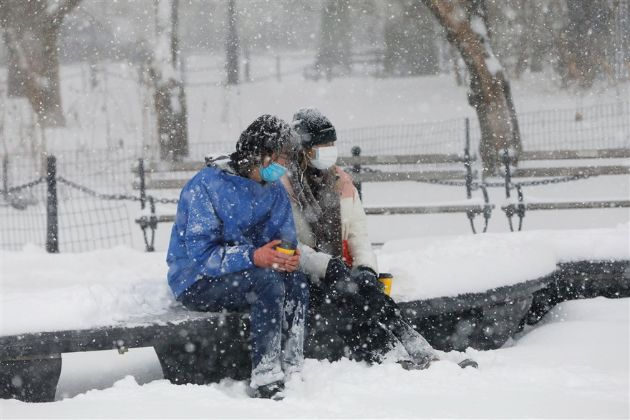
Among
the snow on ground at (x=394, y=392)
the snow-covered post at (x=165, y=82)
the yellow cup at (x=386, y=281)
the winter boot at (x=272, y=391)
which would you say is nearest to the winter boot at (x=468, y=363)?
the snow on ground at (x=394, y=392)

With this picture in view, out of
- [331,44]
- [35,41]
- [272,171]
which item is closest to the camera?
[272,171]

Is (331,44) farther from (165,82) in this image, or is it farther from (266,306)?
(266,306)

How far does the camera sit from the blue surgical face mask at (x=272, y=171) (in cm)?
409

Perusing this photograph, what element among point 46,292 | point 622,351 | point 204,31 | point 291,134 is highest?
point 204,31

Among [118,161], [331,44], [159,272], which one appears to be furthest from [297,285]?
[331,44]

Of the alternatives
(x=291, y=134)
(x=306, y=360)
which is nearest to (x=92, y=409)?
(x=306, y=360)

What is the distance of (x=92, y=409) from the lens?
3.73 meters

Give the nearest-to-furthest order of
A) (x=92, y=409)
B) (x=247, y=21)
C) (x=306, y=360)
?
1. (x=92, y=409)
2. (x=306, y=360)
3. (x=247, y=21)

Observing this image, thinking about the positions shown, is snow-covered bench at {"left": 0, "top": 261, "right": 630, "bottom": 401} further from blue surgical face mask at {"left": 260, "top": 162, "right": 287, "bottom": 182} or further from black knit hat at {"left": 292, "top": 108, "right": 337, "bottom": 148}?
black knit hat at {"left": 292, "top": 108, "right": 337, "bottom": 148}

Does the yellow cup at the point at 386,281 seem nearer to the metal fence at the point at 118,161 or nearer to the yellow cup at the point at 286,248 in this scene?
the yellow cup at the point at 286,248

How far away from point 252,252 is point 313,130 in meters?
0.92

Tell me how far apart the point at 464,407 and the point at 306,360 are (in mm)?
1064

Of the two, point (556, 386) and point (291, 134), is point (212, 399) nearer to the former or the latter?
point (291, 134)

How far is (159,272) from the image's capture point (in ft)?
21.1
